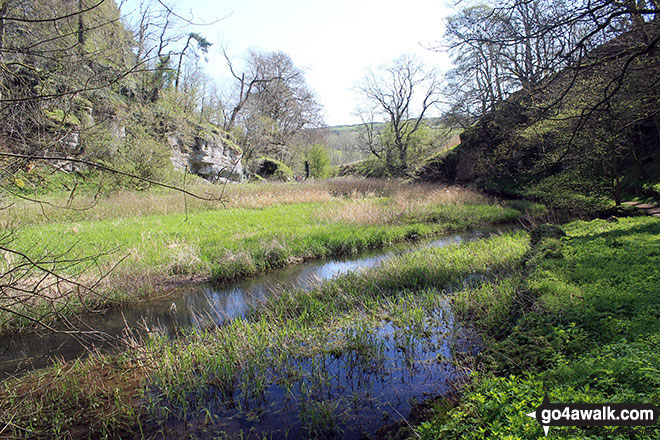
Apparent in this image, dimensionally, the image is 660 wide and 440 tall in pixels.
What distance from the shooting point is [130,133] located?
20.7m

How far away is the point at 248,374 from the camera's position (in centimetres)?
407

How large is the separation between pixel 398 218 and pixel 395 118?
2688 cm

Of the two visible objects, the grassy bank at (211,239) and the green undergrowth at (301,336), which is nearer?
the green undergrowth at (301,336)

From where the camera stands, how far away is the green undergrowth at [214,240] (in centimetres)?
761

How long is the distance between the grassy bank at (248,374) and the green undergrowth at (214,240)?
1.67 meters

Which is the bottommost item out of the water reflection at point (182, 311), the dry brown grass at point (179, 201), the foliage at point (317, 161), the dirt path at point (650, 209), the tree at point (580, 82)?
the water reflection at point (182, 311)

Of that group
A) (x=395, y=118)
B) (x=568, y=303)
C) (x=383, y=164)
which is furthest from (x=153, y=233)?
(x=395, y=118)

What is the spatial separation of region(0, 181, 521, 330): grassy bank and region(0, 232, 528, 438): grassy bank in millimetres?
1077

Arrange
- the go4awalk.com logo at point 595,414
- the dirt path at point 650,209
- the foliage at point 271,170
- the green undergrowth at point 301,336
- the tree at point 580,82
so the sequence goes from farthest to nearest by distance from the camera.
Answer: the foliage at point 271,170 → the dirt path at point 650,209 → the tree at point 580,82 → the green undergrowth at point 301,336 → the go4awalk.com logo at point 595,414

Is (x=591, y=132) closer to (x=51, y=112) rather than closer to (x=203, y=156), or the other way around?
(x=51, y=112)

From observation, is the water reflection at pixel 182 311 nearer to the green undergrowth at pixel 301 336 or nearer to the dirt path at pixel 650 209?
the green undergrowth at pixel 301 336

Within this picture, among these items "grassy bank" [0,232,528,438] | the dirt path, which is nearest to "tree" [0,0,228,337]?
"grassy bank" [0,232,528,438]

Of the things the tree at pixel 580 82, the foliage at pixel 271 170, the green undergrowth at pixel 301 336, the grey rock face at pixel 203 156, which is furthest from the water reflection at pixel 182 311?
the foliage at pixel 271 170

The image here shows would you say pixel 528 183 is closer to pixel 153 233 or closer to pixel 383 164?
pixel 383 164
